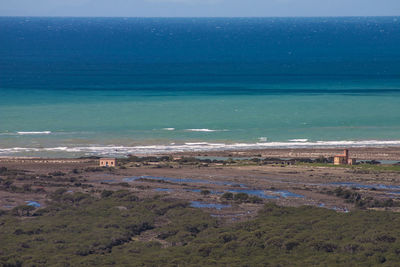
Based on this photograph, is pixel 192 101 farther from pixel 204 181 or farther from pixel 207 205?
pixel 207 205

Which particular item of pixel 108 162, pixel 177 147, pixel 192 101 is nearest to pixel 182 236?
pixel 108 162

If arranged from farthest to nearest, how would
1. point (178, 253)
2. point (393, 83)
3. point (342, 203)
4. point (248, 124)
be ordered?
point (393, 83)
point (248, 124)
point (342, 203)
point (178, 253)

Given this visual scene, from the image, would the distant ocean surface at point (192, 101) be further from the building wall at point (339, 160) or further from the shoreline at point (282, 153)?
the building wall at point (339, 160)

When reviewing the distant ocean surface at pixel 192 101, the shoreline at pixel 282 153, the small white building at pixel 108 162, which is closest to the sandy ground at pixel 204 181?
the small white building at pixel 108 162

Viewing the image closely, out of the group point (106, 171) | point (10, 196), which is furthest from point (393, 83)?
point (10, 196)

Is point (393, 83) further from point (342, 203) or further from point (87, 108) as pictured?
point (342, 203)

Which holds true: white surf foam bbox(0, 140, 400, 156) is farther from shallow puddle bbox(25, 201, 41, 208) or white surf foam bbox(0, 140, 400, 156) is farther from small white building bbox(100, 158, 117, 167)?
shallow puddle bbox(25, 201, 41, 208)
